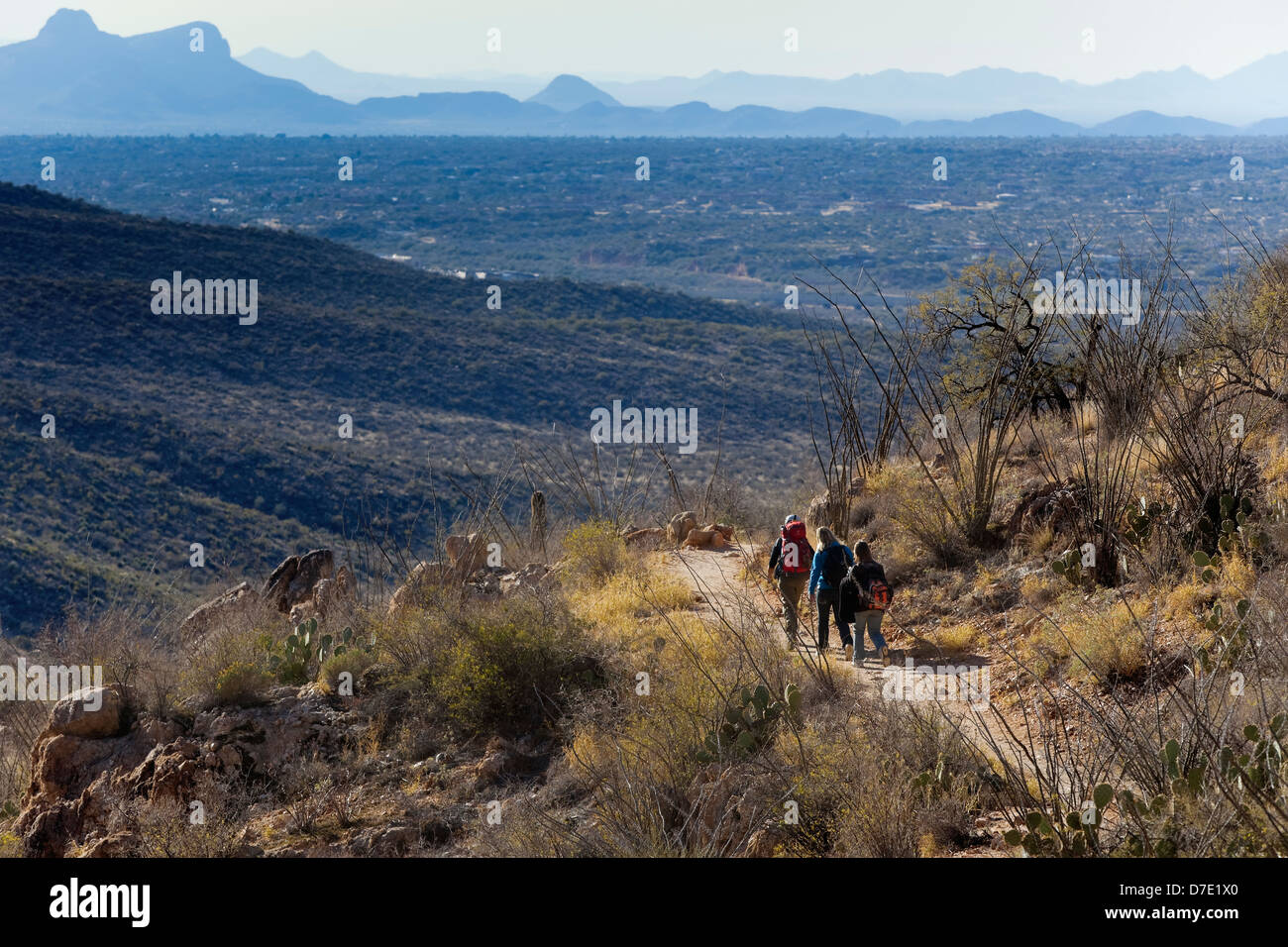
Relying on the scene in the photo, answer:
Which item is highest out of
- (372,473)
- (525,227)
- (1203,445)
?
(525,227)

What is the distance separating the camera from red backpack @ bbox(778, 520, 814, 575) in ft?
32.9

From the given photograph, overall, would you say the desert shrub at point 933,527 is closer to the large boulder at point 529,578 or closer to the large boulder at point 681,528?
the large boulder at point 681,528

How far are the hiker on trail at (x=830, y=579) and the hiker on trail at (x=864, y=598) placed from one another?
127 mm

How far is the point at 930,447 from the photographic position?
1489cm

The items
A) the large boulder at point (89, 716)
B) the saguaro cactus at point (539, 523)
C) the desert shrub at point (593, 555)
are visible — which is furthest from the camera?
the saguaro cactus at point (539, 523)

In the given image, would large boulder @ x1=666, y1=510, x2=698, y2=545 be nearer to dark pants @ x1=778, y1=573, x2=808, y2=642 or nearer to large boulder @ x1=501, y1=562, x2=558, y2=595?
large boulder @ x1=501, y1=562, x2=558, y2=595

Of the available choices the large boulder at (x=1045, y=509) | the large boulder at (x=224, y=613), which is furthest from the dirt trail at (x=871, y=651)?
the large boulder at (x=224, y=613)

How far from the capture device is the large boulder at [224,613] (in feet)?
42.3

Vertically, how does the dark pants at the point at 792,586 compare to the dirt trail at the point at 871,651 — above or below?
above

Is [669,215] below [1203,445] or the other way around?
the other way around

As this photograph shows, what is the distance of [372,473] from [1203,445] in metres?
28.7

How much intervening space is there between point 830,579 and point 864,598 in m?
0.45
